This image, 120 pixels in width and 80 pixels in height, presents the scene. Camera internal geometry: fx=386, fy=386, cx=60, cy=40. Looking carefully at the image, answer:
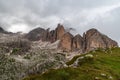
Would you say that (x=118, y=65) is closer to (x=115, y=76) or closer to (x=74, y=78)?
(x=115, y=76)

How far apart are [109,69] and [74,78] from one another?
9391 mm

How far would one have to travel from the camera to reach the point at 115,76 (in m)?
60.2

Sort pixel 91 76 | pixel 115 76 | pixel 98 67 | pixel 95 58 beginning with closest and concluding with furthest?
pixel 91 76
pixel 115 76
pixel 98 67
pixel 95 58

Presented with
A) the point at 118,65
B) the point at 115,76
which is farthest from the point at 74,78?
the point at 118,65

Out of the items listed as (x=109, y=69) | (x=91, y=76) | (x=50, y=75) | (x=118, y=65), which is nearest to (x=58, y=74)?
(x=50, y=75)

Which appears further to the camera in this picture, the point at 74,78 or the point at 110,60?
the point at 110,60

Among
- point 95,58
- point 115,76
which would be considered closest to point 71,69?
point 115,76

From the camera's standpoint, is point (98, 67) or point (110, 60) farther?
point (110, 60)

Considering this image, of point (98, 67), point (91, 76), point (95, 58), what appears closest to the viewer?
point (91, 76)

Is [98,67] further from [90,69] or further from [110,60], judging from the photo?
[110,60]

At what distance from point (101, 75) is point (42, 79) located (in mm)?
9087

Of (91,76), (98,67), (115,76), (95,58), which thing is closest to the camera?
(91,76)

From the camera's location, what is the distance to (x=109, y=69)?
63.9 meters

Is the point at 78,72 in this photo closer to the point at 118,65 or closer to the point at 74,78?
the point at 74,78
